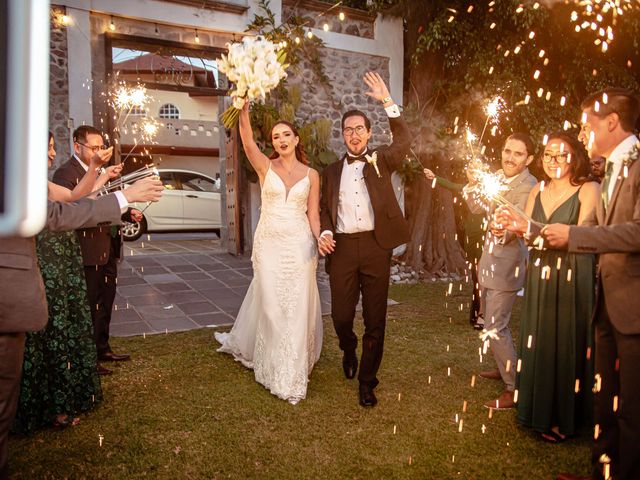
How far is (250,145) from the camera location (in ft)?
13.7

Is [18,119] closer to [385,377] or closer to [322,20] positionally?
[385,377]

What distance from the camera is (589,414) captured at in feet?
11.8

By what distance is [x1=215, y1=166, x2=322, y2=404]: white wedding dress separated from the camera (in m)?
4.36

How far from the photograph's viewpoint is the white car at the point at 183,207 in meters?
13.3

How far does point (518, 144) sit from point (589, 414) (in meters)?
2.03

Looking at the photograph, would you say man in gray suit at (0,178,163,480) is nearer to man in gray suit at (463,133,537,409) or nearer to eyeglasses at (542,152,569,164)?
eyeglasses at (542,152,569,164)

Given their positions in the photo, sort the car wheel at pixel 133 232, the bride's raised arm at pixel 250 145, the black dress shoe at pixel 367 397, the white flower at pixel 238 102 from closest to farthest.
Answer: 1. the white flower at pixel 238 102
2. the bride's raised arm at pixel 250 145
3. the black dress shoe at pixel 367 397
4. the car wheel at pixel 133 232

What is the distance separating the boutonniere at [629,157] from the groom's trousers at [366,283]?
1.90 m

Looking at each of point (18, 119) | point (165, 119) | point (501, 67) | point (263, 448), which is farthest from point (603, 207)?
point (165, 119)

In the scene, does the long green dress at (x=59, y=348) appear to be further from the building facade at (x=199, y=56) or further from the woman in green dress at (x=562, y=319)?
the building facade at (x=199, y=56)

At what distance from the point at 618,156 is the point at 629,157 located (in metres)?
0.08

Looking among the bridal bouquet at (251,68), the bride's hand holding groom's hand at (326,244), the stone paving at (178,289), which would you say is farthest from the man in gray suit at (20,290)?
the stone paving at (178,289)

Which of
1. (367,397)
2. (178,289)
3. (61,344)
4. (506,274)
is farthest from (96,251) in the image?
(178,289)

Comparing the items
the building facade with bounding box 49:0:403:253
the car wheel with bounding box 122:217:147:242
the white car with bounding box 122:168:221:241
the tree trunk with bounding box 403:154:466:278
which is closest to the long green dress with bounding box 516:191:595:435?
the tree trunk with bounding box 403:154:466:278
